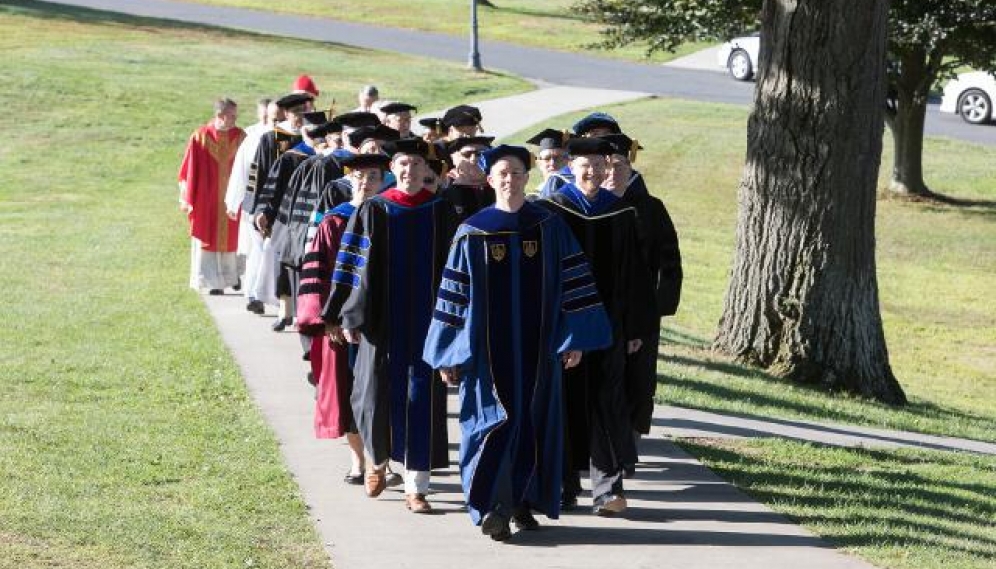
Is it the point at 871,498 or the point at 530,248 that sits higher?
the point at 530,248

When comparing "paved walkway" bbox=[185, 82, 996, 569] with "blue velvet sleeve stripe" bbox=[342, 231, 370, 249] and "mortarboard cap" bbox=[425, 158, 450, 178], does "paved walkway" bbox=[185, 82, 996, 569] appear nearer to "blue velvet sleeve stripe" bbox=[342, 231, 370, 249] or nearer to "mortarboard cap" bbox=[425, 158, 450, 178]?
"blue velvet sleeve stripe" bbox=[342, 231, 370, 249]

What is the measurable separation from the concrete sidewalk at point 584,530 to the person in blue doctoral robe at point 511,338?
0.25 metres

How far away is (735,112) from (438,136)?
81.5ft

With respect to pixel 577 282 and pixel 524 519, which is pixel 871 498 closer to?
pixel 524 519

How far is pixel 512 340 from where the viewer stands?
8.91 metres

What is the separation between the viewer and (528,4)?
61.6 metres

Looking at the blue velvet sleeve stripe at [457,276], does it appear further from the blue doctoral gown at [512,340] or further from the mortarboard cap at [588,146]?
the mortarboard cap at [588,146]

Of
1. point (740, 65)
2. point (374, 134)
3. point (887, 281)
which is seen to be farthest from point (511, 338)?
point (740, 65)

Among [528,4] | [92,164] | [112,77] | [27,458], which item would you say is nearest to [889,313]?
[92,164]

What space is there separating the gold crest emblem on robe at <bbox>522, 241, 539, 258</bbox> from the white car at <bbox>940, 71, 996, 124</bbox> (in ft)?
98.2

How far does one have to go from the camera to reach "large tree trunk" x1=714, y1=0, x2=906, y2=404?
589 inches

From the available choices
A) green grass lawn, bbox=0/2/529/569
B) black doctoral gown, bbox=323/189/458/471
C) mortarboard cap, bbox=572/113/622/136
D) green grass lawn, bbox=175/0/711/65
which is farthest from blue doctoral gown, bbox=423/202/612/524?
green grass lawn, bbox=175/0/711/65

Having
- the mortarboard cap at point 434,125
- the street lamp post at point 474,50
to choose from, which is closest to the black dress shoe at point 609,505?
the mortarboard cap at point 434,125

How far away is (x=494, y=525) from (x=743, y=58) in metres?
35.1
